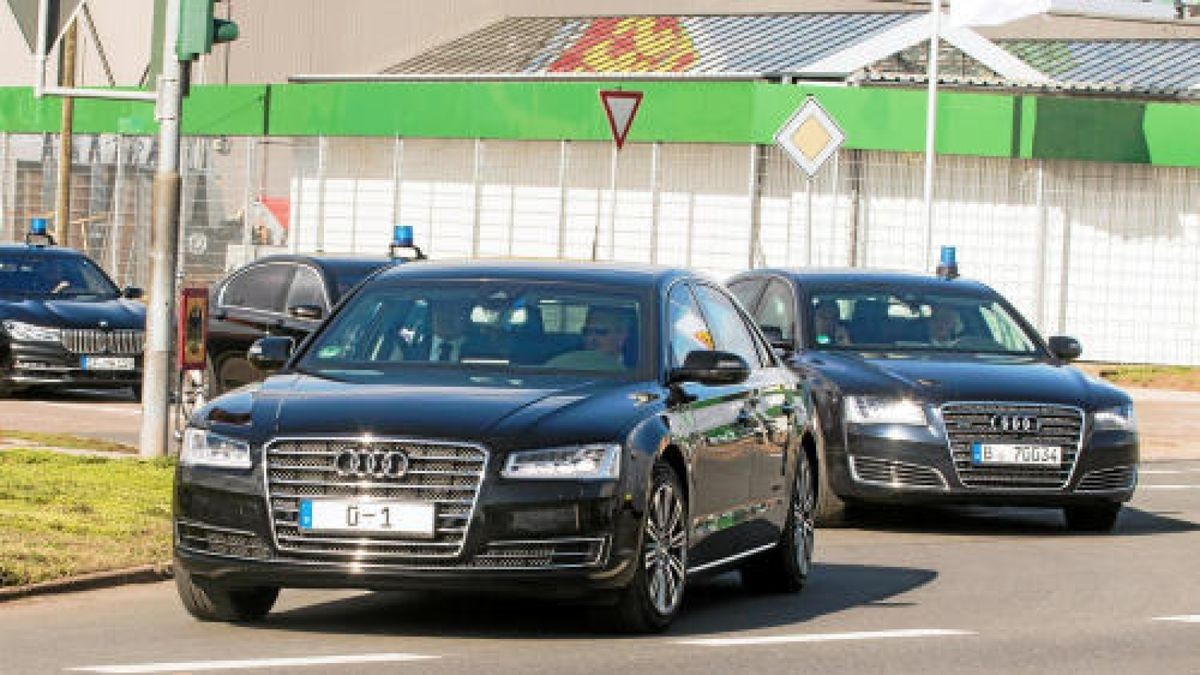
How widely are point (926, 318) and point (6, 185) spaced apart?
126 ft

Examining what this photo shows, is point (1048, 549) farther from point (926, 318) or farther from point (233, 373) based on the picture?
point (233, 373)

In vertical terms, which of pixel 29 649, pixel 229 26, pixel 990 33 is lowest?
pixel 29 649

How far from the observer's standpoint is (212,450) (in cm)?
1157

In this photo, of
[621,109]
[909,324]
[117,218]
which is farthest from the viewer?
[117,218]

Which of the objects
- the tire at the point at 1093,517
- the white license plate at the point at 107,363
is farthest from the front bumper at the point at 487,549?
the white license plate at the point at 107,363

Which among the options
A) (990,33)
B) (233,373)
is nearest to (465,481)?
(233,373)

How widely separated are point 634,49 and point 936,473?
127ft

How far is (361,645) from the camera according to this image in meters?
11.3

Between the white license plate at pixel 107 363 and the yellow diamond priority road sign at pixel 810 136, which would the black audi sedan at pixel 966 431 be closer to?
the yellow diamond priority road sign at pixel 810 136

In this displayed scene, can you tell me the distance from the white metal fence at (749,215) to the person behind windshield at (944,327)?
21328mm

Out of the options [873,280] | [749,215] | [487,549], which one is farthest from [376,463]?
[749,215]

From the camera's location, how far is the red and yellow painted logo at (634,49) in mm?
53812

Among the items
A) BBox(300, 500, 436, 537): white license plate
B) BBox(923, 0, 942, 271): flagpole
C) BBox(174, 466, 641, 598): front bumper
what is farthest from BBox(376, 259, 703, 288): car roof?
BBox(923, 0, 942, 271): flagpole

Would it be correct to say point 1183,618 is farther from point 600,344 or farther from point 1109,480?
point 1109,480
